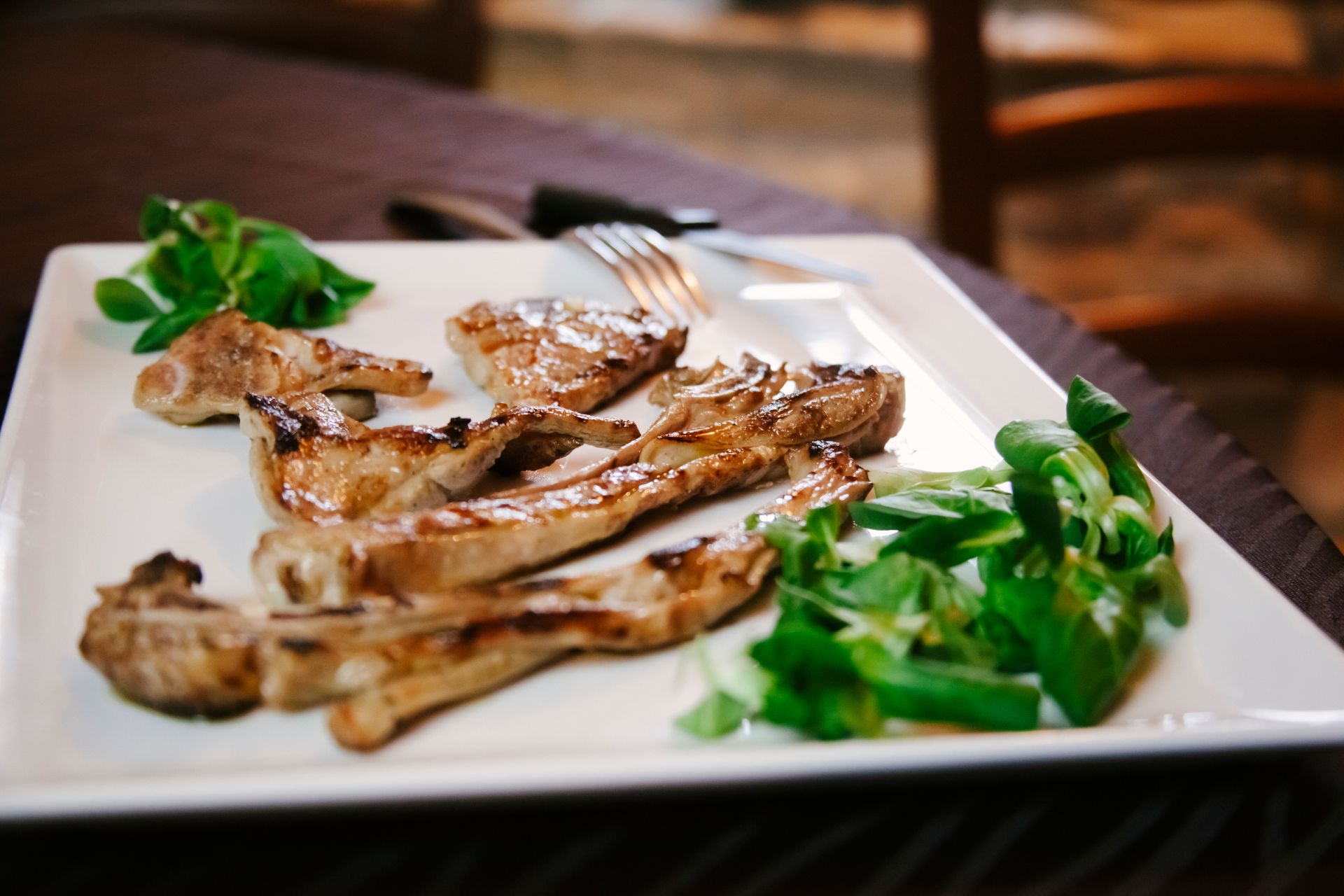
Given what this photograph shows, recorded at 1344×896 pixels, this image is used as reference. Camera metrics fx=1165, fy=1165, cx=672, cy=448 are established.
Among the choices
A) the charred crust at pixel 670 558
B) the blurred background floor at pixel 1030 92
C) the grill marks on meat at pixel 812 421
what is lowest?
the blurred background floor at pixel 1030 92

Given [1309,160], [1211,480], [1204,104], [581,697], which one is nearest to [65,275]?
[581,697]

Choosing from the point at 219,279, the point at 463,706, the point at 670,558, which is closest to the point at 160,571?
the point at 463,706

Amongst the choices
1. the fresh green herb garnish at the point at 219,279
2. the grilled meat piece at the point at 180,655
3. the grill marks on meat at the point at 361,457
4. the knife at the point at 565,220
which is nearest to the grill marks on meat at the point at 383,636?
the grilled meat piece at the point at 180,655

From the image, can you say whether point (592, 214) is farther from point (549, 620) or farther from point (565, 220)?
point (549, 620)

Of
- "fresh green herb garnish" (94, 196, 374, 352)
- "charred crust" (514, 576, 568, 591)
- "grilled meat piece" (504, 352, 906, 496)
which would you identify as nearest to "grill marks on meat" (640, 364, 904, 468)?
"grilled meat piece" (504, 352, 906, 496)

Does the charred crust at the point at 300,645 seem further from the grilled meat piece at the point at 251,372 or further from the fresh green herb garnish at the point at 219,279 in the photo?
the fresh green herb garnish at the point at 219,279

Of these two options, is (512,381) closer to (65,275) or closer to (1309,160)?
(65,275)
